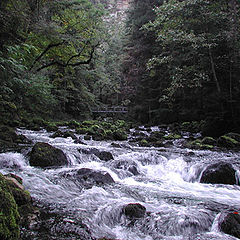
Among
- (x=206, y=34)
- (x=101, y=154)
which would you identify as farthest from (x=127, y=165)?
(x=206, y=34)

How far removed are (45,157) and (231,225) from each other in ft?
15.8

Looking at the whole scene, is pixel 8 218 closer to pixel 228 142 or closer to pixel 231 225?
pixel 231 225

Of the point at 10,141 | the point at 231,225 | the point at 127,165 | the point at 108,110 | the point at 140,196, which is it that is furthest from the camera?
the point at 108,110

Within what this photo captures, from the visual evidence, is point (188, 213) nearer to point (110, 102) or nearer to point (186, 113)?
point (186, 113)

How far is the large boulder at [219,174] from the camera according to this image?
5590 millimetres

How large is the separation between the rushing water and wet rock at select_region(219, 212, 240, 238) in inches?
3.3

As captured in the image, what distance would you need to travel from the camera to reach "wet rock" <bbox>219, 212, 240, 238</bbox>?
2.93 m

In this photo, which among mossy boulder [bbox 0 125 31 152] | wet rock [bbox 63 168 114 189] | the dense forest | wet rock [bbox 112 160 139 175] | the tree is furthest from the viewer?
the tree

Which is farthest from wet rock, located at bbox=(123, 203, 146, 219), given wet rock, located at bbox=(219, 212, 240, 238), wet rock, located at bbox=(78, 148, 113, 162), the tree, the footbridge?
the footbridge

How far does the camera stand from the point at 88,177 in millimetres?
5199

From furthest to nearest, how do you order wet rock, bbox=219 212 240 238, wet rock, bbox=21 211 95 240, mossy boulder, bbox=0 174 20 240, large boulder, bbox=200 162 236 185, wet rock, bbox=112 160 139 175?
wet rock, bbox=112 160 139 175 < large boulder, bbox=200 162 236 185 < wet rock, bbox=219 212 240 238 < wet rock, bbox=21 211 95 240 < mossy boulder, bbox=0 174 20 240

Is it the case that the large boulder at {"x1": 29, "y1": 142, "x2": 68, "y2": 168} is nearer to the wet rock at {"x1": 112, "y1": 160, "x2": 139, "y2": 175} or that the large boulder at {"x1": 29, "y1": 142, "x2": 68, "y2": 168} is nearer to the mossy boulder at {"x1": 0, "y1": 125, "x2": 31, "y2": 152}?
the mossy boulder at {"x1": 0, "y1": 125, "x2": 31, "y2": 152}

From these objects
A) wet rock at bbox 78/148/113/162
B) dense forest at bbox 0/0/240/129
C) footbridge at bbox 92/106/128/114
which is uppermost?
dense forest at bbox 0/0/240/129

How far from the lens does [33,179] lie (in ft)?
15.8
